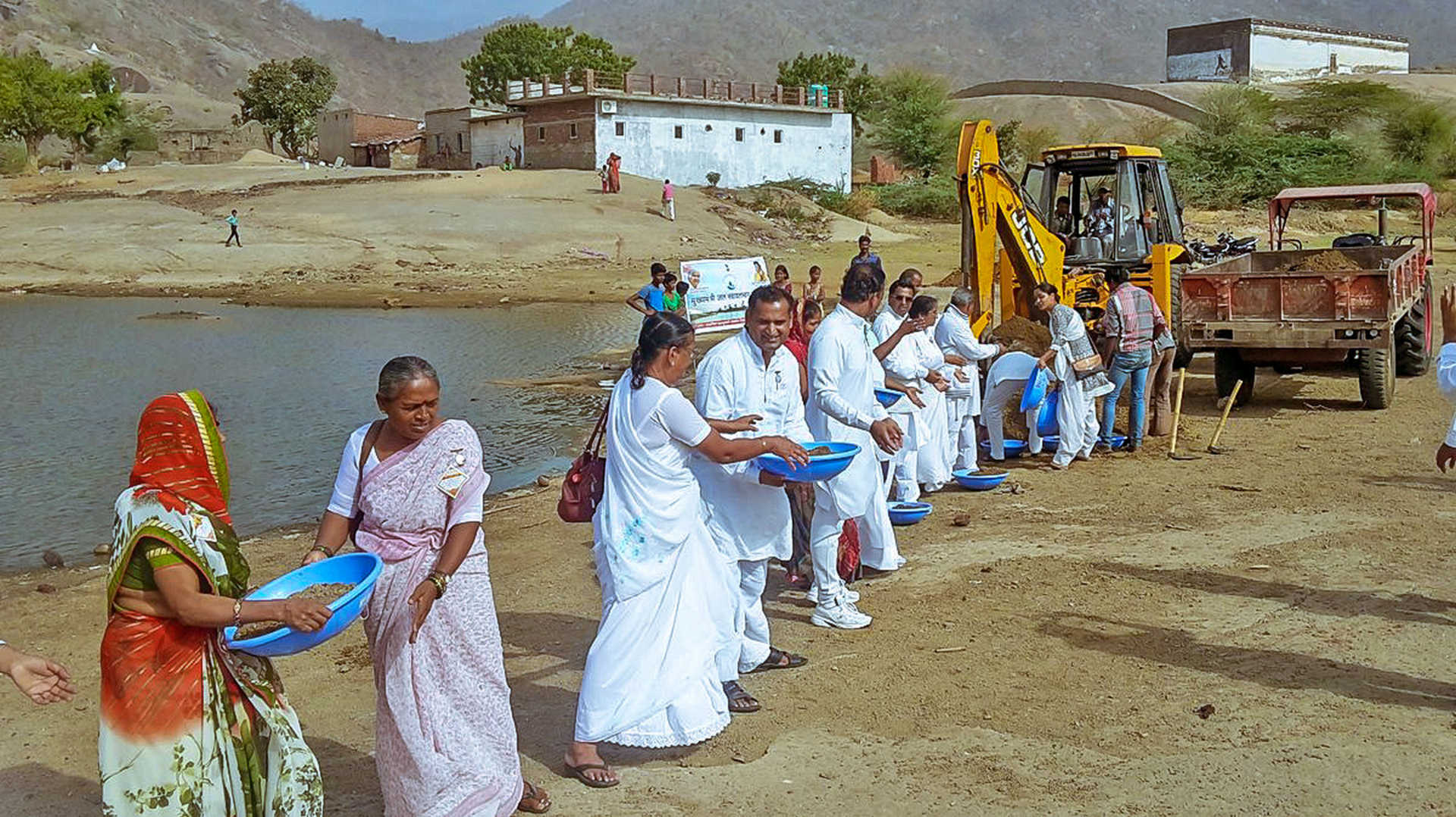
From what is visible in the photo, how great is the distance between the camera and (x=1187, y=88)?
2657 inches

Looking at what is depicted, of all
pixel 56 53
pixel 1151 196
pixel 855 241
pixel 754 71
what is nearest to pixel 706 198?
pixel 855 241

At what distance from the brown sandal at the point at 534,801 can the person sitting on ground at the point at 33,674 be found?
5.81 ft

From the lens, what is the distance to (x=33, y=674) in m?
3.38

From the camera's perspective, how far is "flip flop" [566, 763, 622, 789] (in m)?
4.99

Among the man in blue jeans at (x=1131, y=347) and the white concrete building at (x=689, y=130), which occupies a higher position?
the white concrete building at (x=689, y=130)

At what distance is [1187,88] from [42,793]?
69987 millimetres

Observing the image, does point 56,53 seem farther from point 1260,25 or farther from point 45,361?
point 45,361

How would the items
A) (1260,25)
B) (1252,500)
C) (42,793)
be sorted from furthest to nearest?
1. (1260,25)
2. (1252,500)
3. (42,793)

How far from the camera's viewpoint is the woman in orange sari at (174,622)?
11.9 ft

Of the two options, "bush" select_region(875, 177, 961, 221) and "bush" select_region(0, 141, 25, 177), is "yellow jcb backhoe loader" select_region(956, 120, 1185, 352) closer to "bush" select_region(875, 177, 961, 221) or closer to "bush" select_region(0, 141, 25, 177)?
"bush" select_region(875, 177, 961, 221)

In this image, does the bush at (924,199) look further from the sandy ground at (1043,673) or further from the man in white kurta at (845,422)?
the man in white kurta at (845,422)

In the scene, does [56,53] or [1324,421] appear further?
[56,53]

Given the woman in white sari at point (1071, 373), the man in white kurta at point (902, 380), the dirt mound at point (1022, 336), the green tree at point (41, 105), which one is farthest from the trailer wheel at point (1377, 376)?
the green tree at point (41, 105)

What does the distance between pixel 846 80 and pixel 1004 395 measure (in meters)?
58.6
